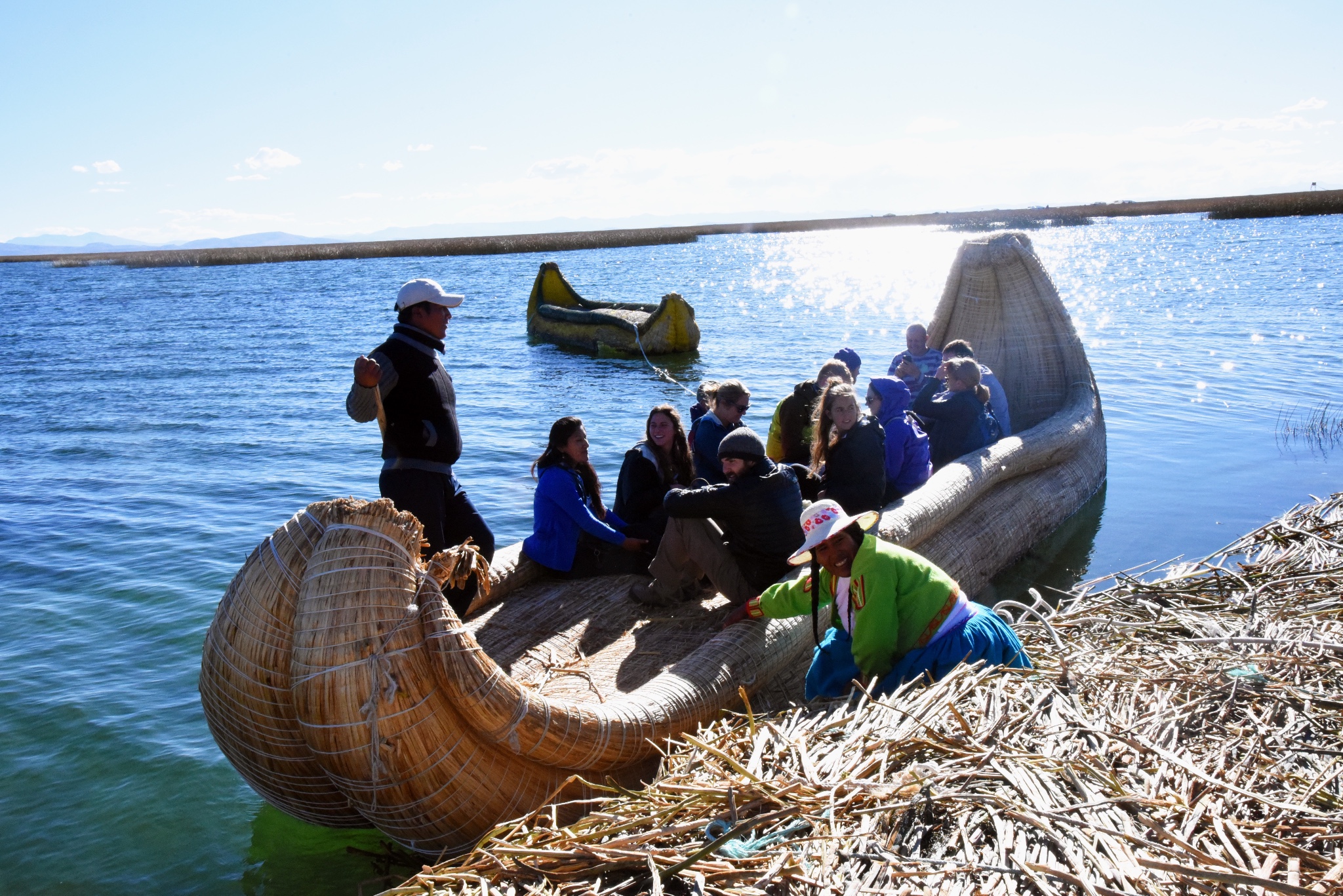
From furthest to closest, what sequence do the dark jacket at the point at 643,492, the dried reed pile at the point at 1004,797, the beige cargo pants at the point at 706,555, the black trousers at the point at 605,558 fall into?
1. the dark jacket at the point at 643,492
2. the black trousers at the point at 605,558
3. the beige cargo pants at the point at 706,555
4. the dried reed pile at the point at 1004,797

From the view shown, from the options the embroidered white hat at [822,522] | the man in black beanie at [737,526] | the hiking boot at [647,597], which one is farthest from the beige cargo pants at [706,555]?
the embroidered white hat at [822,522]

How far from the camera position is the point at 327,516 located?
3068mm

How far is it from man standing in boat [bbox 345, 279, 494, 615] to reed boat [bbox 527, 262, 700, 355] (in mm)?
16693

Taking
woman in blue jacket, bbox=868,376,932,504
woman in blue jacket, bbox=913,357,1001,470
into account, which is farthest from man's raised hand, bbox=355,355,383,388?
woman in blue jacket, bbox=913,357,1001,470

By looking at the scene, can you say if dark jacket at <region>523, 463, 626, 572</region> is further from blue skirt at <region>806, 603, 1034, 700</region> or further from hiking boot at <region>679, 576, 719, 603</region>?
blue skirt at <region>806, 603, 1034, 700</region>

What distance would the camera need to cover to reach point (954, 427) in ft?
24.0

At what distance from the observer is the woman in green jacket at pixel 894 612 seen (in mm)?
3633

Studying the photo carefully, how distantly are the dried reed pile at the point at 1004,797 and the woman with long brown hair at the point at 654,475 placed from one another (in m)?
2.01

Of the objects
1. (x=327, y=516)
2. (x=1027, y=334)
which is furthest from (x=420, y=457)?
(x=1027, y=334)

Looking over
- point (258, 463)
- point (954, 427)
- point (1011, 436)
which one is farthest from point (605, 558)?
point (258, 463)

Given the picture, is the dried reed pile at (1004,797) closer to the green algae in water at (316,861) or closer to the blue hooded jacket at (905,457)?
the green algae in water at (316,861)

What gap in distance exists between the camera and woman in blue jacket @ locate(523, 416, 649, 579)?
5.28m

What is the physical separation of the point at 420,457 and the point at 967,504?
3.70 m

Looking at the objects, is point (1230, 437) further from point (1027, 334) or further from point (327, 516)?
point (327, 516)
